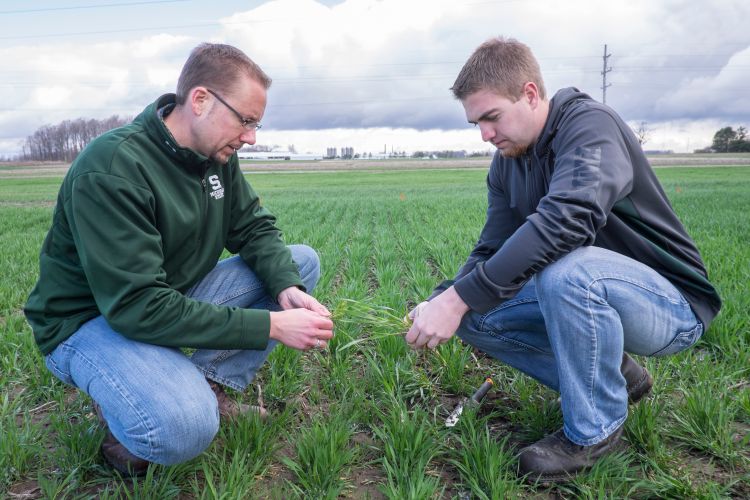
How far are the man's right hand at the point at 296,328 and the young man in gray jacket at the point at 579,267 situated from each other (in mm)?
372

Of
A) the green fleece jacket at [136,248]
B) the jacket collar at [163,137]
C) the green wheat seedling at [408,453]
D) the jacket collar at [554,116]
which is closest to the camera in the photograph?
the green wheat seedling at [408,453]

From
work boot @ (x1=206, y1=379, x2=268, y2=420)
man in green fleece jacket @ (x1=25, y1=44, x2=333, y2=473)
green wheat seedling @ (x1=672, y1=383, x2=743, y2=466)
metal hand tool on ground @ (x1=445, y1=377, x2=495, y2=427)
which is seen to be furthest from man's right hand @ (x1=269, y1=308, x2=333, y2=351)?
green wheat seedling @ (x1=672, y1=383, x2=743, y2=466)

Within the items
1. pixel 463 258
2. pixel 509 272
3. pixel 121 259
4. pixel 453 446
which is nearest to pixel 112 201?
pixel 121 259

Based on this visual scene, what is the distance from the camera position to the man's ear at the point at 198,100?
2.16 m

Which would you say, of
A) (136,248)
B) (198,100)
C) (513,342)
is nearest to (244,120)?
(198,100)

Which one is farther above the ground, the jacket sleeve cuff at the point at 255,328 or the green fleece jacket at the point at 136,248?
the green fleece jacket at the point at 136,248

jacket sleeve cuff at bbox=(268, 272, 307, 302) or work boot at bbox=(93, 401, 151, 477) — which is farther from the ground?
jacket sleeve cuff at bbox=(268, 272, 307, 302)

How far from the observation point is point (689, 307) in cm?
210

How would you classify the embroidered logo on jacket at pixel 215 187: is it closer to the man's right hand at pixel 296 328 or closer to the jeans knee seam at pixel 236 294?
Result: the jeans knee seam at pixel 236 294

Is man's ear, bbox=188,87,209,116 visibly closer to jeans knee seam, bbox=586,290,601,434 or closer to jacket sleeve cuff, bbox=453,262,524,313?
jacket sleeve cuff, bbox=453,262,524,313

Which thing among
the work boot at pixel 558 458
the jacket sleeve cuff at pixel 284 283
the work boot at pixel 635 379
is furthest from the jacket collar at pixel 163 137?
the work boot at pixel 635 379

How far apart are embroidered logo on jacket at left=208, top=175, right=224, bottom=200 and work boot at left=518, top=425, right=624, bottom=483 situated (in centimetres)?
166

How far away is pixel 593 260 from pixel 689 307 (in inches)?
18.6

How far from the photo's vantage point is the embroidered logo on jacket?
2.44m
